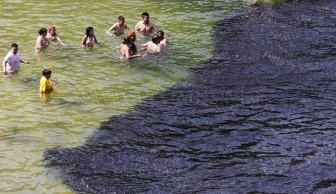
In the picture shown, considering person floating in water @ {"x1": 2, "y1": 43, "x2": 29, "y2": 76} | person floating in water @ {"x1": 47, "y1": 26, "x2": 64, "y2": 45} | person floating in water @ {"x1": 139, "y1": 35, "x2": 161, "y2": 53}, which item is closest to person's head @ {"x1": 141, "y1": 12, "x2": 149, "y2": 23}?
person floating in water @ {"x1": 139, "y1": 35, "x2": 161, "y2": 53}

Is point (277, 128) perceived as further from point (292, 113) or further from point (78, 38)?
point (78, 38)

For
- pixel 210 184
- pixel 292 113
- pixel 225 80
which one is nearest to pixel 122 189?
pixel 210 184

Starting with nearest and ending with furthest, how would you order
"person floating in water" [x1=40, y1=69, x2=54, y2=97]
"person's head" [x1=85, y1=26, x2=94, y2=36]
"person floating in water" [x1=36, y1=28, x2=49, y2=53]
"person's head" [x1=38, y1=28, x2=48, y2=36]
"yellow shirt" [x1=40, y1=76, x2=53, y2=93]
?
"person floating in water" [x1=40, y1=69, x2=54, y2=97]
"yellow shirt" [x1=40, y1=76, x2=53, y2=93]
"person's head" [x1=38, y1=28, x2=48, y2=36]
"person floating in water" [x1=36, y1=28, x2=49, y2=53]
"person's head" [x1=85, y1=26, x2=94, y2=36]

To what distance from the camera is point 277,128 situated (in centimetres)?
1370

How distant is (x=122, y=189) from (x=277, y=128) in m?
4.84

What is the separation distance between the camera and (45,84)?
1531cm

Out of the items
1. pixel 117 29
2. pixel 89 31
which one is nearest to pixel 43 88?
pixel 89 31

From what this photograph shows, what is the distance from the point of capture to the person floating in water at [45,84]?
1516cm

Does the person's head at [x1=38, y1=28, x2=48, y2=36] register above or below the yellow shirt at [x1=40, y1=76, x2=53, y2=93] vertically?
above

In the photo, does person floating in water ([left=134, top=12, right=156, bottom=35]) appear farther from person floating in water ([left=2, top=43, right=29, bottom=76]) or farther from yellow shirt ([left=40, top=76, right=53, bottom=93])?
yellow shirt ([left=40, top=76, right=53, bottom=93])

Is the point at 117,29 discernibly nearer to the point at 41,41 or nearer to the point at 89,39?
the point at 89,39

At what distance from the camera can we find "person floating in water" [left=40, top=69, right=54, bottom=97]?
49.7 feet

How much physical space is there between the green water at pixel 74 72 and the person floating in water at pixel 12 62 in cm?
27

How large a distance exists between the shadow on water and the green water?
56cm
